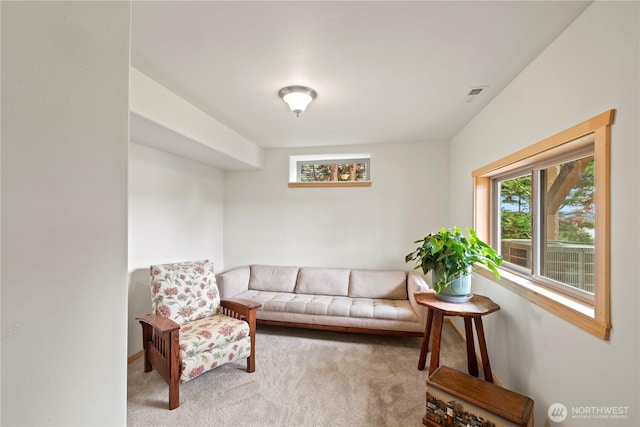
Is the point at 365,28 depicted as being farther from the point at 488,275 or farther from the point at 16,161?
the point at 488,275

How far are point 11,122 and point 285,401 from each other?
85.5 inches

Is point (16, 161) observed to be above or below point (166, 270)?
above

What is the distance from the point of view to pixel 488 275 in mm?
2334

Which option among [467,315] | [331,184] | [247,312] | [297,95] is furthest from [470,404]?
[331,184]

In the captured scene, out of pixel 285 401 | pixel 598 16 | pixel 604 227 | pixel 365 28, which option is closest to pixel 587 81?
pixel 598 16

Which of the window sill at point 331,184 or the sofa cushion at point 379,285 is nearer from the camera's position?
the sofa cushion at point 379,285

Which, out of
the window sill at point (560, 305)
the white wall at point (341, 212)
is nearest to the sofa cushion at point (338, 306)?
the white wall at point (341, 212)

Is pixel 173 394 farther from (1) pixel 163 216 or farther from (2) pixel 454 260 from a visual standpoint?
(2) pixel 454 260

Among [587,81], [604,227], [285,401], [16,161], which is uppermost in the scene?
[587,81]

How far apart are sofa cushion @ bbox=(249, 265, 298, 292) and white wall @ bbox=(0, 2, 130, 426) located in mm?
2943

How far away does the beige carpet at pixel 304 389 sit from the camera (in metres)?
1.81

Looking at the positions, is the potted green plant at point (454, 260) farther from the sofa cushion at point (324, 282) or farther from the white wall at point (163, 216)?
the white wall at point (163, 216)

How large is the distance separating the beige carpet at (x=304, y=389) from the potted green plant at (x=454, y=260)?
826mm

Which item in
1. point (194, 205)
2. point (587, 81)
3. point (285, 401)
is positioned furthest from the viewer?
point (194, 205)
